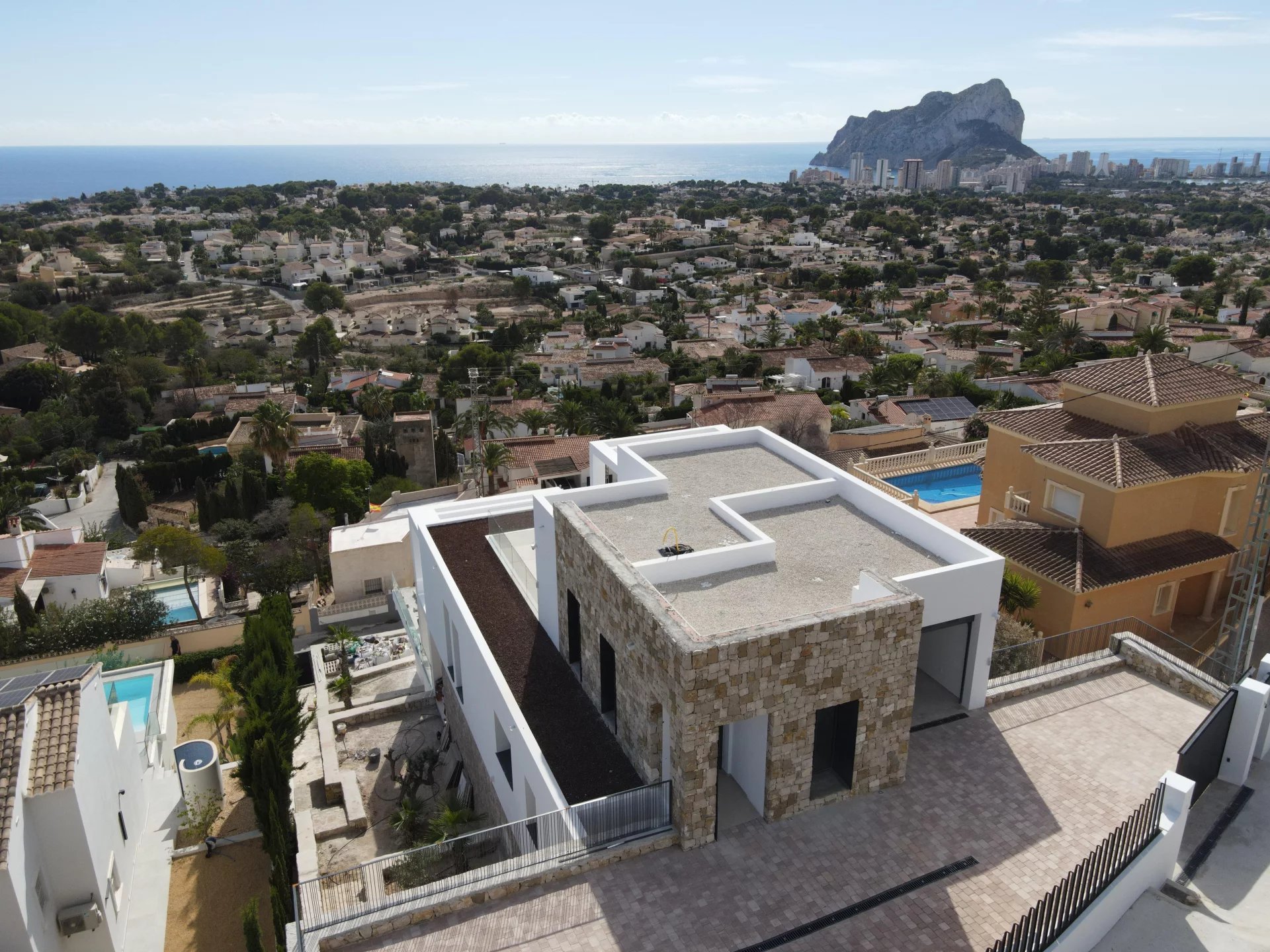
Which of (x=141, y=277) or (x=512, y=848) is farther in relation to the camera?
(x=141, y=277)

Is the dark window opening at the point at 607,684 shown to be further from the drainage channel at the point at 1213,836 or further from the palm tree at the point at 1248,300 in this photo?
the palm tree at the point at 1248,300

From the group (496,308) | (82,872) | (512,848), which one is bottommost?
(496,308)

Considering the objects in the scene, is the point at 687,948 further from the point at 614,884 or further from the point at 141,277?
the point at 141,277

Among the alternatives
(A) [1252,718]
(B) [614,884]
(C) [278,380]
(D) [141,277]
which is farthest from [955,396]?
(D) [141,277]

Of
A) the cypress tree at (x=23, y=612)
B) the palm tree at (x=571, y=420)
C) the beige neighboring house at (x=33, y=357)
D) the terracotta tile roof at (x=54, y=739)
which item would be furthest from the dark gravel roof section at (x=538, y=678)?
the beige neighboring house at (x=33, y=357)

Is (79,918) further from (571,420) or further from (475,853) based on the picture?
(571,420)

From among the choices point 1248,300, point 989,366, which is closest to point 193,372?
point 989,366

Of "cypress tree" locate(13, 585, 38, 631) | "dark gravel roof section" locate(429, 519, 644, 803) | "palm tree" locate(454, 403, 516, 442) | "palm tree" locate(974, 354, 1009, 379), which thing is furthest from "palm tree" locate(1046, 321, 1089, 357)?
"cypress tree" locate(13, 585, 38, 631)
